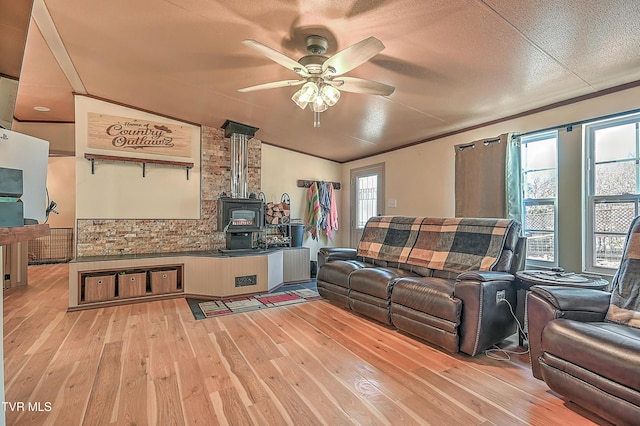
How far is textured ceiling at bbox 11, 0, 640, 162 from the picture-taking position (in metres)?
2.00

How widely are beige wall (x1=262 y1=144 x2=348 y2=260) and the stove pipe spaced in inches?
25.3

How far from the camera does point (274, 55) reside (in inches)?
83.7

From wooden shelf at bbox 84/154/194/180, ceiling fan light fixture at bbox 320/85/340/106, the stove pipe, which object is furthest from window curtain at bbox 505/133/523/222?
wooden shelf at bbox 84/154/194/180

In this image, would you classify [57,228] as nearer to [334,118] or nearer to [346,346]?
[334,118]

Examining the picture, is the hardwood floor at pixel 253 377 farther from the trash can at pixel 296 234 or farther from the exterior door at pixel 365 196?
the exterior door at pixel 365 196

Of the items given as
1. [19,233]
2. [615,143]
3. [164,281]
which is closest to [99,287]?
[164,281]

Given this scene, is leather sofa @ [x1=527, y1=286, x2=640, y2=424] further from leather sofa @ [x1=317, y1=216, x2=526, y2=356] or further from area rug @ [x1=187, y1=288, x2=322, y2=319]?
area rug @ [x1=187, y1=288, x2=322, y2=319]

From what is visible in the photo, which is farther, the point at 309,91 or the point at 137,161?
the point at 137,161

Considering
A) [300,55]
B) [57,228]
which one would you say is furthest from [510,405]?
[57,228]

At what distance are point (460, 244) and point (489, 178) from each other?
1009mm

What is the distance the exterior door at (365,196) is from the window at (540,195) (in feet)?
7.55

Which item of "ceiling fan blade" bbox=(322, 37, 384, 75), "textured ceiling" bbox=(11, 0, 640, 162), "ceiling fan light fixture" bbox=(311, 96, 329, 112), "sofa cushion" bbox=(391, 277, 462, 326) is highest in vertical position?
"textured ceiling" bbox=(11, 0, 640, 162)

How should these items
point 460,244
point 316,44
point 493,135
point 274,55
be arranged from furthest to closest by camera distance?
point 493,135 < point 460,244 < point 316,44 < point 274,55

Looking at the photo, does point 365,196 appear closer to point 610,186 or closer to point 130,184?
point 610,186
